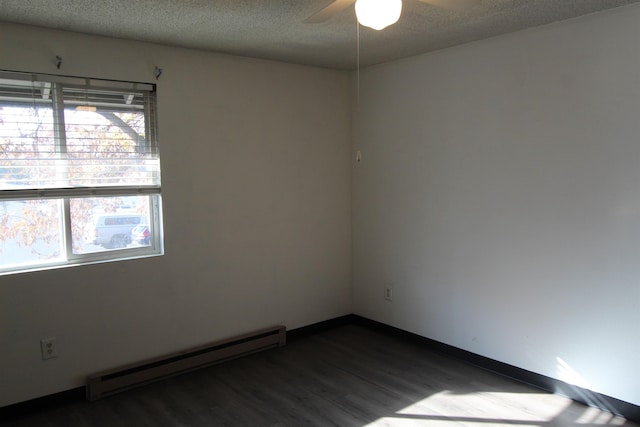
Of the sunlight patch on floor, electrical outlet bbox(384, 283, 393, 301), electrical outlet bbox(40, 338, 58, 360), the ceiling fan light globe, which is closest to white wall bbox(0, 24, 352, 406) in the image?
electrical outlet bbox(40, 338, 58, 360)

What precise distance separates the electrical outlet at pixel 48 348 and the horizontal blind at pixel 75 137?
891 mm

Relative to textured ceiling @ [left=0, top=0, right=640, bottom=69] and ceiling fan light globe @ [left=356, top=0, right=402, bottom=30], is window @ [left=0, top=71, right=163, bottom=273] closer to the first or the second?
textured ceiling @ [left=0, top=0, right=640, bottom=69]

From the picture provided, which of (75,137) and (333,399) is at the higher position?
(75,137)

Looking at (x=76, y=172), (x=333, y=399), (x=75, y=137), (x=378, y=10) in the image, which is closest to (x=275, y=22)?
(x=378, y=10)

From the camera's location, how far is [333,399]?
9.89 ft

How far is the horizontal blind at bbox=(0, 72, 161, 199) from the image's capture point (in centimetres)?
278

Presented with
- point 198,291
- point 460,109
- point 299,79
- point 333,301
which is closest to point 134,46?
point 299,79

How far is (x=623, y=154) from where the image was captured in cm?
265

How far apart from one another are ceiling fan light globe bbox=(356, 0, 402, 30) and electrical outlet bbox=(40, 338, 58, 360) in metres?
2.62

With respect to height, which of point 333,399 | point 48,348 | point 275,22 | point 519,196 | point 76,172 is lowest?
point 333,399

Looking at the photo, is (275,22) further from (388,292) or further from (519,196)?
(388,292)

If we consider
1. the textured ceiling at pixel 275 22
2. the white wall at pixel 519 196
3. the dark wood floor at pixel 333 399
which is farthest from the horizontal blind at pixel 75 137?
the white wall at pixel 519 196

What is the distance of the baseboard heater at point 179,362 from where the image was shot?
303cm

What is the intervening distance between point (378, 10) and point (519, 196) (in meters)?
1.88
